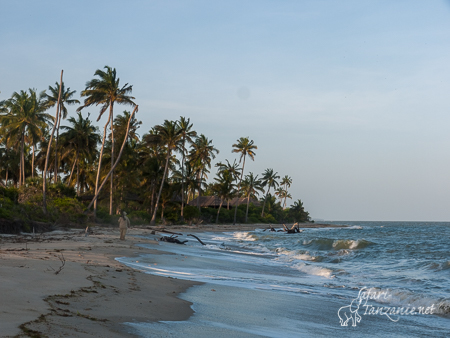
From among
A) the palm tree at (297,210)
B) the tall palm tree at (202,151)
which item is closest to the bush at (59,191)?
the tall palm tree at (202,151)

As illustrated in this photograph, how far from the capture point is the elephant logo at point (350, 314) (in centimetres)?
622

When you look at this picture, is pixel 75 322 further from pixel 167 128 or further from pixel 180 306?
pixel 167 128

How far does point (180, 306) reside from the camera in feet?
18.0

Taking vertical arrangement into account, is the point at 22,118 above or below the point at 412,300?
above

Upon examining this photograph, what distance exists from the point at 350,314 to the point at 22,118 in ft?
122

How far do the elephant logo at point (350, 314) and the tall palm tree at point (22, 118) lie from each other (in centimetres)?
3644

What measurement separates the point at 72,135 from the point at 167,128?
9.32 metres

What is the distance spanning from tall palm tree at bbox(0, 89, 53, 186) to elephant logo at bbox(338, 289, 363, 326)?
36.4m

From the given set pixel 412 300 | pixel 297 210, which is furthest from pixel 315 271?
pixel 297 210

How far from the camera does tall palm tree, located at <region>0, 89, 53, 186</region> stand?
37.4 m

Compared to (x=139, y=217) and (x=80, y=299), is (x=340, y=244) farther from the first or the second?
(x=139, y=217)

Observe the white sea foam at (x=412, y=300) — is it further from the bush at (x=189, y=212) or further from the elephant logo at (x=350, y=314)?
the bush at (x=189, y=212)

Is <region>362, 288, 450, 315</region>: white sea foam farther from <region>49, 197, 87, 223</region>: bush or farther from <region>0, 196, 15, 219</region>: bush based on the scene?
<region>49, 197, 87, 223</region>: bush

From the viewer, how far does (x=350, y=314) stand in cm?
677
